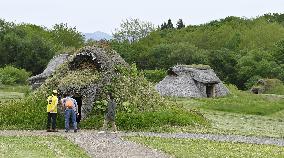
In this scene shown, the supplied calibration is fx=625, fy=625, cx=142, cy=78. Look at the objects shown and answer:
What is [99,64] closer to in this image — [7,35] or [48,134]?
[48,134]

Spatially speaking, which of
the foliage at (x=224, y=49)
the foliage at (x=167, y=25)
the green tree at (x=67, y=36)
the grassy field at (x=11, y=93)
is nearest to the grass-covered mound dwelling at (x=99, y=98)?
the grassy field at (x=11, y=93)

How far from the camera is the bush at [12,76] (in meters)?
95.3

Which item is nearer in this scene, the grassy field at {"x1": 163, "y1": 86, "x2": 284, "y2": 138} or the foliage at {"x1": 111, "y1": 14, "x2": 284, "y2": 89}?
the grassy field at {"x1": 163, "y1": 86, "x2": 284, "y2": 138}

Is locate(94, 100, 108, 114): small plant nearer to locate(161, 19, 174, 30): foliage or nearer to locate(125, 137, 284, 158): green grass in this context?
locate(125, 137, 284, 158): green grass

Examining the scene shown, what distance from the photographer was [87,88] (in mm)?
36562

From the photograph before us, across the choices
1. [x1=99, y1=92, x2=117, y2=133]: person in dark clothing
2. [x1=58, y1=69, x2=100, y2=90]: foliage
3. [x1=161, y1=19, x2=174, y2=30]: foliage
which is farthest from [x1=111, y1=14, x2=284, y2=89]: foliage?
[x1=99, y1=92, x2=117, y2=133]: person in dark clothing

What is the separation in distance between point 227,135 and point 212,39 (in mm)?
108216

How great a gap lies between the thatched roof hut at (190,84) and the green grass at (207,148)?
41272mm

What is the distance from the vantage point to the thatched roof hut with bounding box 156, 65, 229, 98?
71.5 m

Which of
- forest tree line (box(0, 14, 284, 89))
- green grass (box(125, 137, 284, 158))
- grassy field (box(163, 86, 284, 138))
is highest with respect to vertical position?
A: forest tree line (box(0, 14, 284, 89))

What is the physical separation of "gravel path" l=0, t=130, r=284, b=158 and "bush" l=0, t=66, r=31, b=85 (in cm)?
6299

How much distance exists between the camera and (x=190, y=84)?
72.4 m

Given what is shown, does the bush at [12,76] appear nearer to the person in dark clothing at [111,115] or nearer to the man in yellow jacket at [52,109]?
the man in yellow jacket at [52,109]

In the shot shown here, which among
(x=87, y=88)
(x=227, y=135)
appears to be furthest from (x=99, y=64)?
(x=227, y=135)
